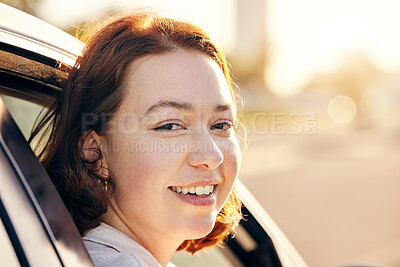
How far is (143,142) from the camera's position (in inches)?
63.9

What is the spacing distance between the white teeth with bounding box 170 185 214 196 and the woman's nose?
0.25 feet

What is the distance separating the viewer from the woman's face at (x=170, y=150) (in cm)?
158

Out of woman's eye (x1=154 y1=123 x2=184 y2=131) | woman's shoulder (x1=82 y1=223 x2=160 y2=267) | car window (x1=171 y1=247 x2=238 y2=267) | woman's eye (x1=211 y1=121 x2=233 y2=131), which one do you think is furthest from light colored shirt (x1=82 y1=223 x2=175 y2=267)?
car window (x1=171 y1=247 x2=238 y2=267)

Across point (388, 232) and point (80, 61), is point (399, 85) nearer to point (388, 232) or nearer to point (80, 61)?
point (388, 232)

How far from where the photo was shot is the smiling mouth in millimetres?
1599

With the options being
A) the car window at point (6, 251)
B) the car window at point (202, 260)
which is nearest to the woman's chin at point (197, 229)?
the car window at point (6, 251)

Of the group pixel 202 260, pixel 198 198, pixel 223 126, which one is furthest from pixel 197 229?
pixel 202 260

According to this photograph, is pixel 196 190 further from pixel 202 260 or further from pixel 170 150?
pixel 202 260

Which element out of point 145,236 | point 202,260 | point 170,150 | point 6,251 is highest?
point 170,150

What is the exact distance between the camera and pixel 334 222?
823 centimetres

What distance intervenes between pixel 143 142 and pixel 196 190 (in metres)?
0.24

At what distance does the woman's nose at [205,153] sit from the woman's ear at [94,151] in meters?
0.33

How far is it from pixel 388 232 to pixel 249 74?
3677 centimetres

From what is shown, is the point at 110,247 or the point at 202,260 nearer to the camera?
the point at 110,247
